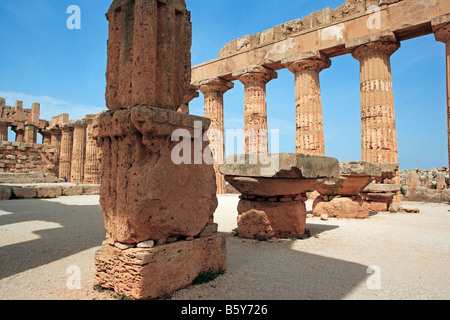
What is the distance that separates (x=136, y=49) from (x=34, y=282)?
2322 mm

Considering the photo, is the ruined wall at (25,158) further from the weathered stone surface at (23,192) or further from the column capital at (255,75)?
the column capital at (255,75)

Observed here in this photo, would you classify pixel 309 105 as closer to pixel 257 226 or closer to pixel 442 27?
pixel 442 27

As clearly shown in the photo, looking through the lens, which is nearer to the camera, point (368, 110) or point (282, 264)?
point (282, 264)

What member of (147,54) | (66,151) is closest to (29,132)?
(66,151)

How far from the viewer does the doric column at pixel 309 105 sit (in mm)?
11414

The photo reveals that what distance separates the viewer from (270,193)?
4402mm

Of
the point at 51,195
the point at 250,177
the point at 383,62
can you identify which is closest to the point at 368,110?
the point at 383,62

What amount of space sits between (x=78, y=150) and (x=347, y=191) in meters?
16.6

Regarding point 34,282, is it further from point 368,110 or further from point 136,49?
point 368,110

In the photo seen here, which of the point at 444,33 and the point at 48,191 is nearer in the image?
the point at 444,33

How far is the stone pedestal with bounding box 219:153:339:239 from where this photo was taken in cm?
429

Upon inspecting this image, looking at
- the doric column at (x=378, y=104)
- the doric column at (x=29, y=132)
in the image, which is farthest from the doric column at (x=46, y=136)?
the doric column at (x=378, y=104)

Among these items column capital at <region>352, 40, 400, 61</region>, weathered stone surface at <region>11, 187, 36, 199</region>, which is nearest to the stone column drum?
weathered stone surface at <region>11, 187, 36, 199</region>
